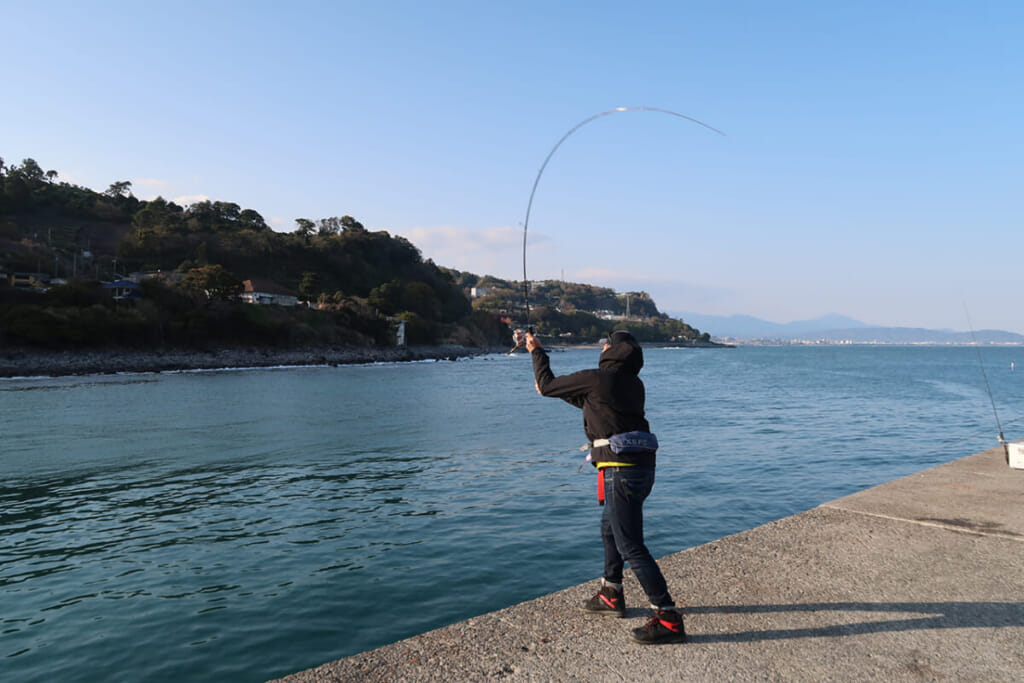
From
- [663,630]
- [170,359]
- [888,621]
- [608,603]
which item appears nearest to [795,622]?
[888,621]

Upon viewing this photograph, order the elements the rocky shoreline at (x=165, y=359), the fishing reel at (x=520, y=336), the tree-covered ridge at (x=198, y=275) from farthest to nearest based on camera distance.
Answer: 1. the tree-covered ridge at (x=198, y=275)
2. the rocky shoreline at (x=165, y=359)
3. the fishing reel at (x=520, y=336)

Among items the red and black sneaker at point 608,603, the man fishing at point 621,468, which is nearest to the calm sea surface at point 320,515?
the red and black sneaker at point 608,603

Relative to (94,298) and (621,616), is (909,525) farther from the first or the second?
(94,298)

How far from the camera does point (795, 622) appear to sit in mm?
3988

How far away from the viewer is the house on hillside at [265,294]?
107750 millimetres

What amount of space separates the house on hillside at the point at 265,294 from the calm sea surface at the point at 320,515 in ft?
285

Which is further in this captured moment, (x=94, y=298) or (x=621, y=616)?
(x=94, y=298)

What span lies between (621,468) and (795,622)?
1.50 metres

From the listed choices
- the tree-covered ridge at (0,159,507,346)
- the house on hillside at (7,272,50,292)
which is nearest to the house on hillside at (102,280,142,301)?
the tree-covered ridge at (0,159,507,346)

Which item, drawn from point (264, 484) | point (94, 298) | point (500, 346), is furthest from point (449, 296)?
point (264, 484)

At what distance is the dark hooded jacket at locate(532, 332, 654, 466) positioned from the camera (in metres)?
4.06

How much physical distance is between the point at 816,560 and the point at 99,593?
23.9 ft

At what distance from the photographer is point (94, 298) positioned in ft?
241

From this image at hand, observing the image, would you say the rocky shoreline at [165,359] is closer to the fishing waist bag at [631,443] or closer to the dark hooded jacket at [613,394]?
the dark hooded jacket at [613,394]
